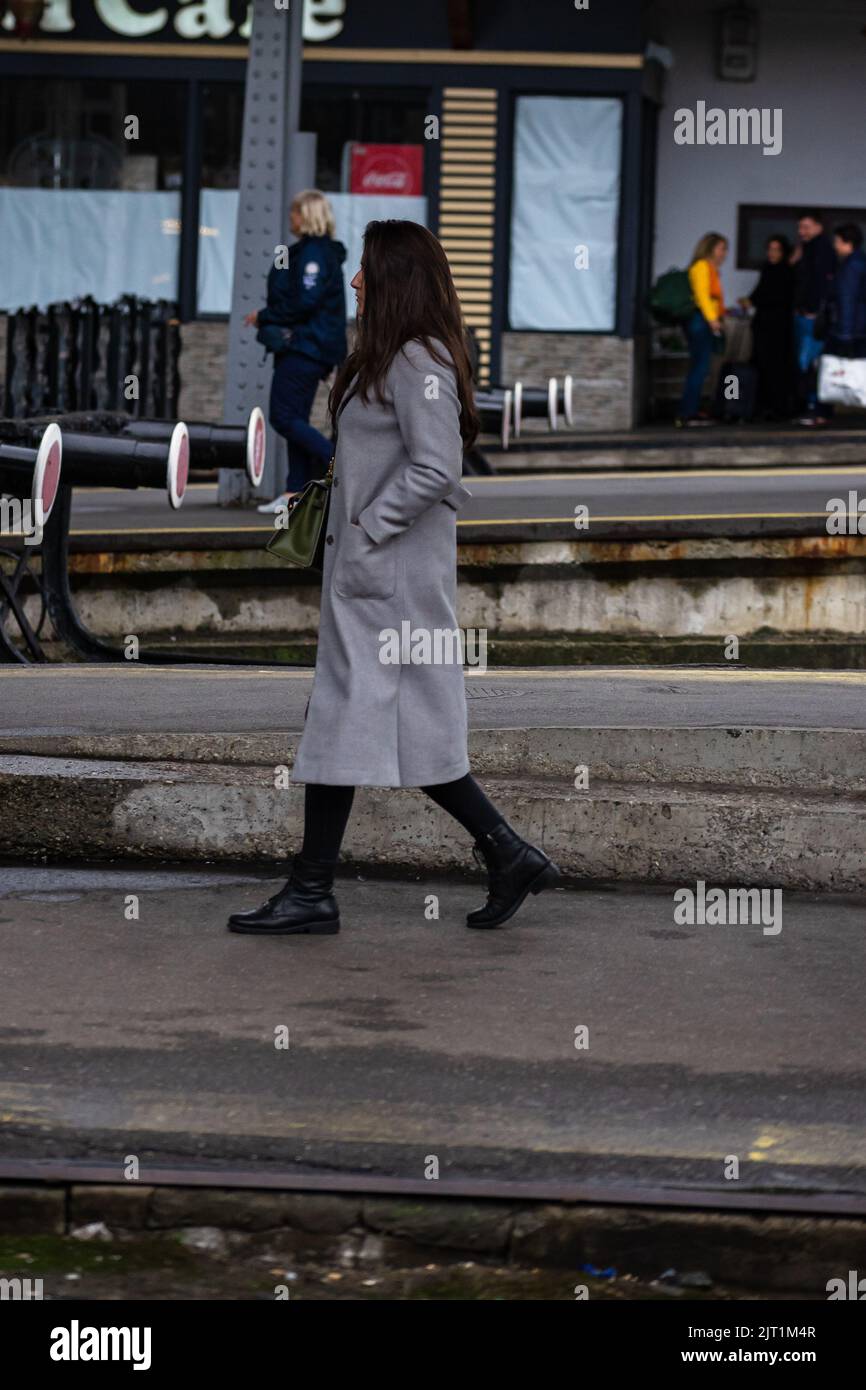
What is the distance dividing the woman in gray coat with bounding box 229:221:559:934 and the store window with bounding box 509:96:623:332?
15445 millimetres

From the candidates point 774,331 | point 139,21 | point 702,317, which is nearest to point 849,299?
point 702,317

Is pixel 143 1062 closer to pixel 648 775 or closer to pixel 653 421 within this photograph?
pixel 648 775

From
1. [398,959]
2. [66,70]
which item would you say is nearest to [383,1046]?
[398,959]

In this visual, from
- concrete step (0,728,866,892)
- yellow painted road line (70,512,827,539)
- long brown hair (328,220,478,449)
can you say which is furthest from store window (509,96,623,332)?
long brown hair (328,220,478,449)

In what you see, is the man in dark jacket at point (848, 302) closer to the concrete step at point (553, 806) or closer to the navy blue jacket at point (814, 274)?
the navy blue jacket at point (814, 274)

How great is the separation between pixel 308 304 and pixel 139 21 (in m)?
8.98

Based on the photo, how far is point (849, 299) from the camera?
60.3 feet

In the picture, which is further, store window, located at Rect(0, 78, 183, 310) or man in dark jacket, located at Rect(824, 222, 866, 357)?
store window, located at Rect(0, 78, 183, 310)

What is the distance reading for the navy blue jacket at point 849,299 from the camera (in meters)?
18.4

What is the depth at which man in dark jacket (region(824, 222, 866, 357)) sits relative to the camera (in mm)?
18375

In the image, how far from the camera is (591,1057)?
455 cm

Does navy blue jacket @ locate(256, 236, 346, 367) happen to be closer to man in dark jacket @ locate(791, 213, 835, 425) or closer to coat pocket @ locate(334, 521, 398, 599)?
coat pocket @ locate(334, 521, 398, 599)

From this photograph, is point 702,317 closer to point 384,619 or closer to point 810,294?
point 810,294
